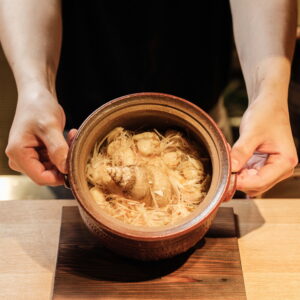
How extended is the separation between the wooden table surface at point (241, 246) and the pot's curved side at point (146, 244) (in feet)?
1.05

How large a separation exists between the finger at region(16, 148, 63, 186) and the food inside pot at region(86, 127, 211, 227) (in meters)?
0.12

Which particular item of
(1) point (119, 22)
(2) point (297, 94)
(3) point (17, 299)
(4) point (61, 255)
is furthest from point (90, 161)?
(2) point (297, 94)

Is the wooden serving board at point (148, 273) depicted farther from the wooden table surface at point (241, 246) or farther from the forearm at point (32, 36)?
the forearm at point (32, 36)

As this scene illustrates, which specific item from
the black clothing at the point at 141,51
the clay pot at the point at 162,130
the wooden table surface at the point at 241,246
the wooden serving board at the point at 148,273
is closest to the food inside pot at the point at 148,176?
the clay pot at the point at 162,130

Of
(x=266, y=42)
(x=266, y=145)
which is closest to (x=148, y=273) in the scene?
(x=266, y=145)

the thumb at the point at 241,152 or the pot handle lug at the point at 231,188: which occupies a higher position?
the thumb at the point at 241,152

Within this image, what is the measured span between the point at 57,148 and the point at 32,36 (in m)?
0.53

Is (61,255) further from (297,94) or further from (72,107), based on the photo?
(297,94)

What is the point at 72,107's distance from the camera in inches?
79.3

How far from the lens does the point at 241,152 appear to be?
1.24 m

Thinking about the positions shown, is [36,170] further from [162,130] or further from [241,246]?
[241,246]

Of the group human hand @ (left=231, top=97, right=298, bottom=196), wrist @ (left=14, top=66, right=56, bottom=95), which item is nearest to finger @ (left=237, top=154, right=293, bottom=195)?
human hand @ (left=231, top=97, right=298, bottom=196)

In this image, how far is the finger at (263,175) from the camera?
128 centimetres

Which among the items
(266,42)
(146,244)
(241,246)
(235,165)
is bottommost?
(241,246)
